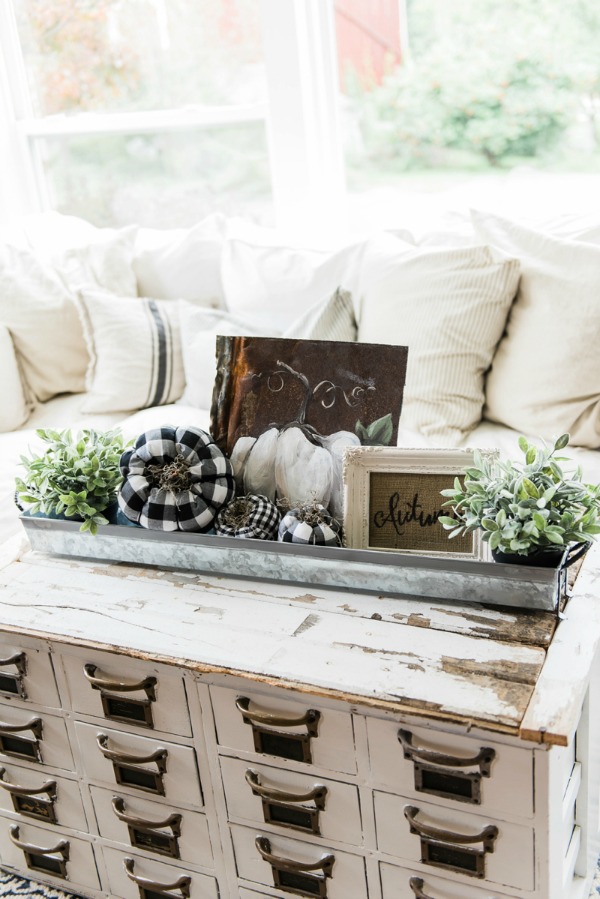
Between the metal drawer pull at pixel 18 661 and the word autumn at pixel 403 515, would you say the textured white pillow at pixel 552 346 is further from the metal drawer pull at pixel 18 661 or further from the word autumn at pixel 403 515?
the metal drawer pull at pixel 18 661

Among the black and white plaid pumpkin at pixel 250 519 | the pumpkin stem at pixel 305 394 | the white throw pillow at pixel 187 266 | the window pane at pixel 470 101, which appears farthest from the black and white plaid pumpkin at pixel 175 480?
the window pane at pixel 470 101

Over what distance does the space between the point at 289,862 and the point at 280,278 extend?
1392mm

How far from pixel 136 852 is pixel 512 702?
689mm

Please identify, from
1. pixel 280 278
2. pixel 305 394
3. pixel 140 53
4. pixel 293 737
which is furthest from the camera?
pixel 140 53

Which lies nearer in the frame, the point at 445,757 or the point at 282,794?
the point at 445,757

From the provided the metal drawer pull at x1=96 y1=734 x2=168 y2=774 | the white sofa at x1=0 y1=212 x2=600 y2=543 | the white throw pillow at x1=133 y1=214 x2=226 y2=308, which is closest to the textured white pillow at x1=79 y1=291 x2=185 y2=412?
the white sofa at x1=0 y1=212 x2=600 y2=543

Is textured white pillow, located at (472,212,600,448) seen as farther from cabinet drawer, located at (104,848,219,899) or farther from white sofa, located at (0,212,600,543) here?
cabinet drawer, located at (104,848,219,899)

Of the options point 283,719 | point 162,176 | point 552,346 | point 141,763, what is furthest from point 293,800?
point 162,176

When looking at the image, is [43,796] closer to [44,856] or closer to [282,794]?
[44,856]

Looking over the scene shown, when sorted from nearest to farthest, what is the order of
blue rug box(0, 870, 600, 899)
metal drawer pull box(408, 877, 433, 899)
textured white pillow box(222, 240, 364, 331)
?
metal drawer pull box(408, 877, 433, 899) < blue rug box(0, 870, 600, 899) < textured white pillow box(222, 240, 364, 331)

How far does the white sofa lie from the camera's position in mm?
1809

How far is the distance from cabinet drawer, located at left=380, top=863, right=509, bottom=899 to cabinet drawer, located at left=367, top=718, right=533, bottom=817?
0.43ft

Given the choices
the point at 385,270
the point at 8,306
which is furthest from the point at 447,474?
the point at 8,306

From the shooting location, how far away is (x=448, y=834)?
3.42 ft
